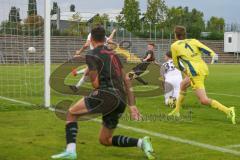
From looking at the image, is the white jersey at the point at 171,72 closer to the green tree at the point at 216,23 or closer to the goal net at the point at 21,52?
the goal net at the point at 21,52

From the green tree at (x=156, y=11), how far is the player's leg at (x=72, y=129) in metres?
64.8

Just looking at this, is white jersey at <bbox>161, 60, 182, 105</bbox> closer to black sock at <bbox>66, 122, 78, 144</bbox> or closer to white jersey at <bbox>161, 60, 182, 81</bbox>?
white jersey at <bbox>161, 60, 182, 81</bbox>

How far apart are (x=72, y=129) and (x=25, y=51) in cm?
1237

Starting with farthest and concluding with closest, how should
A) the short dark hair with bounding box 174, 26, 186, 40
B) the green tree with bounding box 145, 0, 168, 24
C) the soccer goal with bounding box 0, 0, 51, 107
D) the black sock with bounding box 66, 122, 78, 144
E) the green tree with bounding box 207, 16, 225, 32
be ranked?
the green tree with bounding box 207, 16, 225, 32, the green tree with bounding box 145, 0, 168, 24, the soccer goal with bounding box 0, 0, 51, 107, the short dark hair with bounding box 174, 26, 186, 40, the black sock with bounding box 66, 122, 78, 144

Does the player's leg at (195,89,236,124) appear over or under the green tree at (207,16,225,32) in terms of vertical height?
under

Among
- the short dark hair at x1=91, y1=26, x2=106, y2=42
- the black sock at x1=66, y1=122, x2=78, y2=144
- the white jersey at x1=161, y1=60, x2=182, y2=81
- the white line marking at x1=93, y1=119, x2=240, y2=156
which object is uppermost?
the short dark hair at x1=91, y1=26, x2=106, y2=42

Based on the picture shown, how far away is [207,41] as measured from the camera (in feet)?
217

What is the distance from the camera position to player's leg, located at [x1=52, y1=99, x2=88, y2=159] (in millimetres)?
6711

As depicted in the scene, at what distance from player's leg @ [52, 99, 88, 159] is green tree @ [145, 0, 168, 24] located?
212 feet

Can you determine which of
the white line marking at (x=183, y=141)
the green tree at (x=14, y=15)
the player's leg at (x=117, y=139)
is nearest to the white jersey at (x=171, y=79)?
the white line marking at (x=183, y=141)

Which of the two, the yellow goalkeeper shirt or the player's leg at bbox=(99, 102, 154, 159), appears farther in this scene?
the yellow goalkeeper shirt

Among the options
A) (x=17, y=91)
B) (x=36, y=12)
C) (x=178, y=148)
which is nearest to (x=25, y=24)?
(x=36, y=12)

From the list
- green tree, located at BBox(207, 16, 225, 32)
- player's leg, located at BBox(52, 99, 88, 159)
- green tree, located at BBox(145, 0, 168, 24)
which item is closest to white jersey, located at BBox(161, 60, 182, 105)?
player's leg, located at BBox(52, 99, 88, 159)

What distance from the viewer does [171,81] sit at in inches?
535
